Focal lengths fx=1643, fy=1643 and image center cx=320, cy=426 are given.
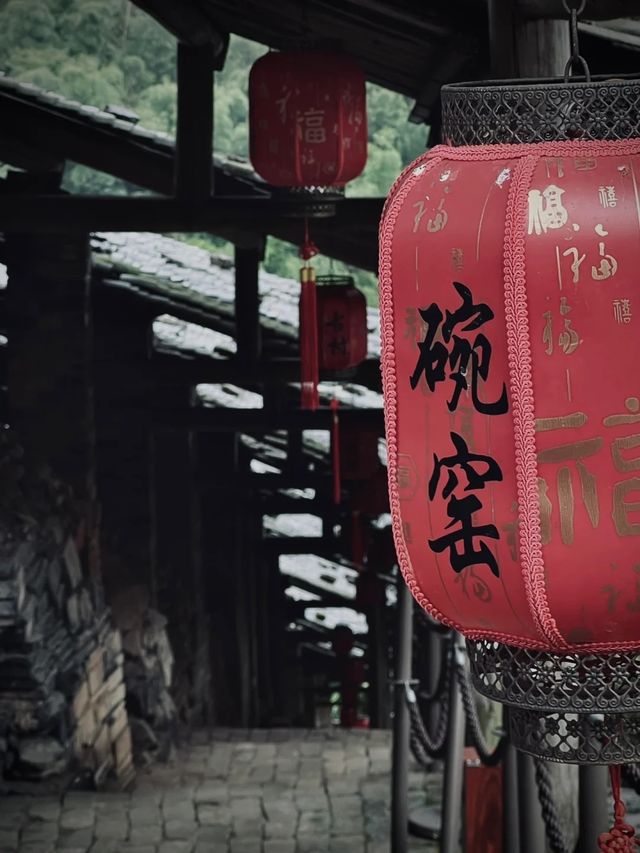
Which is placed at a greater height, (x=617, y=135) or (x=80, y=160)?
(x=80, y=160)

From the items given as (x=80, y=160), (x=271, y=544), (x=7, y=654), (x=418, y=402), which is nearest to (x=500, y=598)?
(x=418, y=402)

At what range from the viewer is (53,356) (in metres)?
10.9

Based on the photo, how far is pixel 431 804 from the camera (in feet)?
29.8

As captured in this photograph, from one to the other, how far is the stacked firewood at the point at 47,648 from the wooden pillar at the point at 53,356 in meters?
0.46

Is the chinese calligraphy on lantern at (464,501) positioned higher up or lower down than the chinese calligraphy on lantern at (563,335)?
lower down

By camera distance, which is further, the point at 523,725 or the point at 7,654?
the point at 7,654

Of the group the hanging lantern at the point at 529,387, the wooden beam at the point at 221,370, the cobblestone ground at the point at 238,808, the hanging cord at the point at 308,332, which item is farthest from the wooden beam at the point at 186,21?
the hanging lantern at the point at 529,387

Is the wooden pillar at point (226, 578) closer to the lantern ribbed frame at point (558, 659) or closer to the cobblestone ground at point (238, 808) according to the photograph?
the cobblestone ground at point (238, 808)

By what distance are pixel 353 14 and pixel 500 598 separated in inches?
197

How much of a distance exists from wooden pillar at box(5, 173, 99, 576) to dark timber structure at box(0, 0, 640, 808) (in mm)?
12

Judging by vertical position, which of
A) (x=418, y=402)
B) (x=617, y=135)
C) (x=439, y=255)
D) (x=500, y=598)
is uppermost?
(x=617, y=135)

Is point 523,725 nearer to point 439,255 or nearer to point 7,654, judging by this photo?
point 439,255

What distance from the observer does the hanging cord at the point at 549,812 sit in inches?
198

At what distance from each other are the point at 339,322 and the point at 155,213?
130cm
